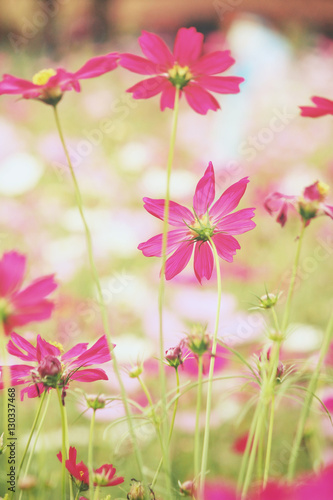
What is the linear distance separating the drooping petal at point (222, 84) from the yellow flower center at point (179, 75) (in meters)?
0.01

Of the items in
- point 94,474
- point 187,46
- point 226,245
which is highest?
point 187,46

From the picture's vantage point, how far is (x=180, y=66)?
0.29 m

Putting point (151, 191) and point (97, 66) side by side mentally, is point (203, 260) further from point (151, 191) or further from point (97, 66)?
point (151, 191)

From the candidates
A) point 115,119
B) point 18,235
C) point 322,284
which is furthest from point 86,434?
point 115,119

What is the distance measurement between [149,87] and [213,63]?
0.04 meters

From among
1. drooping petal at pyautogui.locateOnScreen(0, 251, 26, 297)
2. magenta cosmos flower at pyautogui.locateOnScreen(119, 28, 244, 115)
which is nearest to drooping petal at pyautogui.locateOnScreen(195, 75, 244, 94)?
magenta cosmos flower at pyautogui.locateOnScreen(119, 28, 244, 115)

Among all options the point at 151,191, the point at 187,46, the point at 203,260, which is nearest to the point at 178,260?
the point at 203,260

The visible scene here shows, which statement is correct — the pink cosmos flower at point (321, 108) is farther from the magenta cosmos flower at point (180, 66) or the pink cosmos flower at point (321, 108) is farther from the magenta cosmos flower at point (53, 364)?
the magenta cosmos flower at point (53, 364)

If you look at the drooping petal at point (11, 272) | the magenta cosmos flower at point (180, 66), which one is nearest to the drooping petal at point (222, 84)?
the magenta cosmos flower at point (180, 66)

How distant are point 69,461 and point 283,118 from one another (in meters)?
1.52

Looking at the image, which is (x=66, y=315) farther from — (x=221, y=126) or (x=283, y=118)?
(x=283, y=118)

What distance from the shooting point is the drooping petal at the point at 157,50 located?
0.28 meters

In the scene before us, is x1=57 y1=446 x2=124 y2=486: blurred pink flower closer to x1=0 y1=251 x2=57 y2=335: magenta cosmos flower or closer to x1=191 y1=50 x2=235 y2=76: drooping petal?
x1=0 y1=251 x2=57 y2=335: magenta cosmos flower

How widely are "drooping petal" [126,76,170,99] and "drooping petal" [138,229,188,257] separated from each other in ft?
0.23
